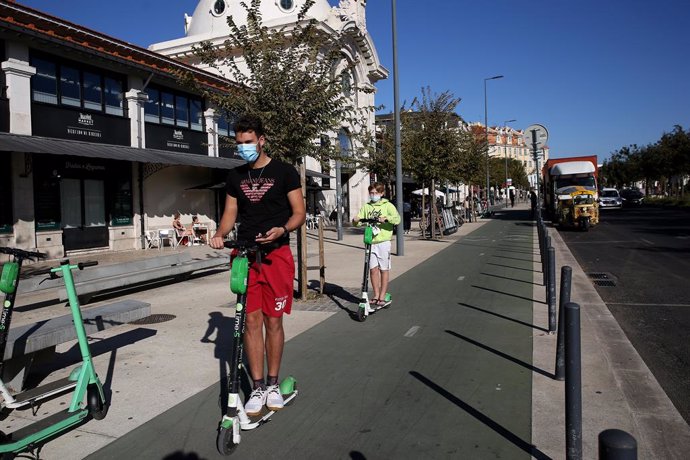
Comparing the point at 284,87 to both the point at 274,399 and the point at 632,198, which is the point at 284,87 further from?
the point at 632,198

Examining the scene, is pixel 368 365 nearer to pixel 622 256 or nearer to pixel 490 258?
pixel 490 258

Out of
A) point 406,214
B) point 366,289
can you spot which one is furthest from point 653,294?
point 406,214

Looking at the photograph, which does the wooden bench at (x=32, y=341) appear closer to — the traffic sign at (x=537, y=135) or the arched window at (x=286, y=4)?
the traffic sign at (x=537, y=135)

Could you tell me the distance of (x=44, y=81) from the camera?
635 inches

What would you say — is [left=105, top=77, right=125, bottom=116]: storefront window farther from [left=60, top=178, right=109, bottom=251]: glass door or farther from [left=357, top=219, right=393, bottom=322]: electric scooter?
[left=357, top=219, right=393, bottom=322]: electric scooter

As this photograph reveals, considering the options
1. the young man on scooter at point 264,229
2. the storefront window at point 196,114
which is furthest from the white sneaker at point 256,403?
the storefront window at point 196,114

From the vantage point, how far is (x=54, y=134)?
639 inches

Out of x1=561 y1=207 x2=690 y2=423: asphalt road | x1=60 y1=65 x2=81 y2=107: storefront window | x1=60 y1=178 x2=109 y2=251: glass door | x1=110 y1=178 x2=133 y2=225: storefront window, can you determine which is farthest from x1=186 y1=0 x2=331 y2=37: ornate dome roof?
x1=561 y1=207 x2=690 y2=423: asphalt road

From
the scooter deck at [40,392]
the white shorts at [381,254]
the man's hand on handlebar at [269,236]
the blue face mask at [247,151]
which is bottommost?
the scooter deck at [40,392]

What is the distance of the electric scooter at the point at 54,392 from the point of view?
331 cm

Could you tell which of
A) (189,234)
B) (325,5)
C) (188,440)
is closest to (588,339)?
(188,440)

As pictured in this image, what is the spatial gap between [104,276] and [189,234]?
12.9 m

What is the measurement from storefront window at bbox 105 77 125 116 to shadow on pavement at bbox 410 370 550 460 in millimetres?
17209

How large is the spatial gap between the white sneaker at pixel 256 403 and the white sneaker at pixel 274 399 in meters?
0.03
